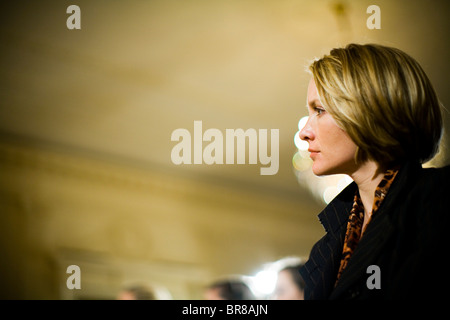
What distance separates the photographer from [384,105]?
81 cm

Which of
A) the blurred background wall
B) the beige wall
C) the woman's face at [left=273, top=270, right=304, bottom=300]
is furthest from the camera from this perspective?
the beige wall

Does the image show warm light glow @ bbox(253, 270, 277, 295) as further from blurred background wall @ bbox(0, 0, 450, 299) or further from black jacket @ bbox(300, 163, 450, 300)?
black jacket @ bbox(300, 163, 450, 300)

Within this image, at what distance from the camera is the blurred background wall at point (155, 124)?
3.15m

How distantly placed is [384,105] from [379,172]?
0.40 ft

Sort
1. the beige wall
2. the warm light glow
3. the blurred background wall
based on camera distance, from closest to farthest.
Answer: the blurred background wall → the warm light glow → the beige wall

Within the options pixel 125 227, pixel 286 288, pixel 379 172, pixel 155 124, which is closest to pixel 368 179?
pixel 379 172

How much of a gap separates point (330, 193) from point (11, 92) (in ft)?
8.24

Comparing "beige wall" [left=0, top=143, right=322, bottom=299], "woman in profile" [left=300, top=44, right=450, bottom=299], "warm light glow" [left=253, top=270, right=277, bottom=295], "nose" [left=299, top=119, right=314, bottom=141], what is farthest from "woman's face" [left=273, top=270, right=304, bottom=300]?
"beige wall" [left=0, top=143, right=322, bottom=299]

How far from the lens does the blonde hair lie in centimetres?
81

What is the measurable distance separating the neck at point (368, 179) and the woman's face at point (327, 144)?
0.02 m

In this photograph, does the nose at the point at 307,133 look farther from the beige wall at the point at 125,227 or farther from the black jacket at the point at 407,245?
the beige wall at the point at 125,227

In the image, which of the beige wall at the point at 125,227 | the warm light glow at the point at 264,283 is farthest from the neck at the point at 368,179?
the beige wall at the point at 125,227

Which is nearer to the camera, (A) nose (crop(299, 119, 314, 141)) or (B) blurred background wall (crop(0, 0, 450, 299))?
(A) nose (crop(299, 119, 314, 141))

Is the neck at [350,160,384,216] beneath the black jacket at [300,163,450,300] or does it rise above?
above
